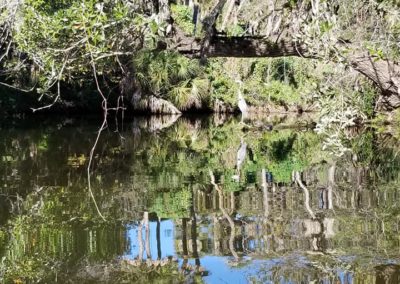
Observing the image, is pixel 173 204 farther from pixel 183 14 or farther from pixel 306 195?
pixel 183 14

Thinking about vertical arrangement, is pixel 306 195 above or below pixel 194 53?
below

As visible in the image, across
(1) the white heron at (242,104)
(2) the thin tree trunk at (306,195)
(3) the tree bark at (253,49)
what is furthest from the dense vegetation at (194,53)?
(2) the thin tree trunk at (306,195)

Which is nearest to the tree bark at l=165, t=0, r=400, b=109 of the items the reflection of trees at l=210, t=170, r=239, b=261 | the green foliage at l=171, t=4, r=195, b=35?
the reflection of trees at l=210, t=170, r=239, b=261

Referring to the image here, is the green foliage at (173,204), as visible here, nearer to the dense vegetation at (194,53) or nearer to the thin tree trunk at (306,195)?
the thin tree trunk at (306,195)

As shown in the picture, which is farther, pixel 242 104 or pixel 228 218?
pixel 242 104

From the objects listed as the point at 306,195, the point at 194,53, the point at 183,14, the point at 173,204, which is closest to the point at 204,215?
the point at 173,204

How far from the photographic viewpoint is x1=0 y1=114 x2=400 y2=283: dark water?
15.2 ft

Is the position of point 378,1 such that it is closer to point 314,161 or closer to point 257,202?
point 257,202

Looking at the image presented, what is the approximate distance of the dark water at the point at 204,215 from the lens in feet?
15.2

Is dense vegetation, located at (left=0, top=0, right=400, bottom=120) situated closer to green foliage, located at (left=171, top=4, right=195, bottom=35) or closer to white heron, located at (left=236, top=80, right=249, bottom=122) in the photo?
green foliage, located at (left=171, top=4, right=195, bottom=35)

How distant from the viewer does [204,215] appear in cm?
636

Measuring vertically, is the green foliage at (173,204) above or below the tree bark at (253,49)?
below

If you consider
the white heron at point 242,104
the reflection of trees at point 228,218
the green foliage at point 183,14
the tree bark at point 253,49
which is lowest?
the reflection of trees at point 228,218

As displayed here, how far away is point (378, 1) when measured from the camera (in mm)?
5207
